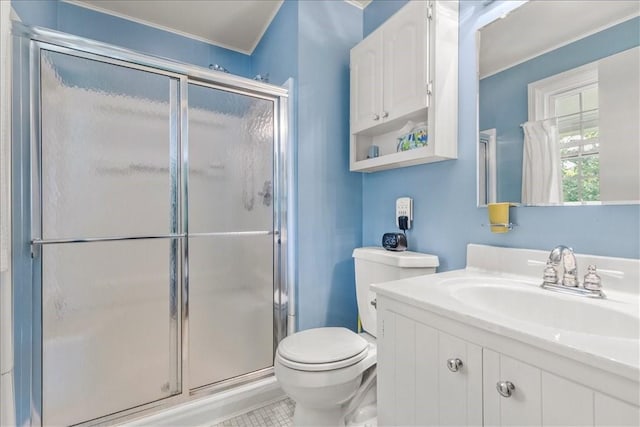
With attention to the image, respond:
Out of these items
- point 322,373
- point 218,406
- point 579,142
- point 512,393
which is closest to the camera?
point 512,393

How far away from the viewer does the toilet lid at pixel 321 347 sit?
122 centimetres

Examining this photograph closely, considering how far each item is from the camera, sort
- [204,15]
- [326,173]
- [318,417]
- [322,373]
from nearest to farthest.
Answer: [322,373] → [318,417] → [326,173] → [204,15]

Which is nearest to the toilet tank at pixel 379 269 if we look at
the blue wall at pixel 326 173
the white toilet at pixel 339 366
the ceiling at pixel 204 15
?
the white toilet at pixel 339 366

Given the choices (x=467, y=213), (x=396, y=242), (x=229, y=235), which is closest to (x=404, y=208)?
(x=396, y=242)

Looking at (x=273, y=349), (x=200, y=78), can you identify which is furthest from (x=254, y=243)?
(x=200, y=78)

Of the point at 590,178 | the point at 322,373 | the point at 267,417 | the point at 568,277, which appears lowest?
the point at 267,417

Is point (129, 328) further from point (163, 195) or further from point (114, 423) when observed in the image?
point (163, 195)

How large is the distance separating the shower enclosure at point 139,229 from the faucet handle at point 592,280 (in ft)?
4.38

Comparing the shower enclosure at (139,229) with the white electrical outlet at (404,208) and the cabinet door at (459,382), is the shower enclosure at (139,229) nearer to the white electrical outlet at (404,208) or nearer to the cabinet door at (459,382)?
the white electrical outlet at (404,208)

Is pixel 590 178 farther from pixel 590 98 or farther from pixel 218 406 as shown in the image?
pixel 218 406

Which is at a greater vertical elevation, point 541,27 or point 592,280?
point 541,27

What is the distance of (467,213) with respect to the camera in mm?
1317

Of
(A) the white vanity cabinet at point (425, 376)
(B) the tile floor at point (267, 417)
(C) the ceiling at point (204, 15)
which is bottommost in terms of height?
(B) the tile floor at point (267, 417)

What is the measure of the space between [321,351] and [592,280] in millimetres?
970
